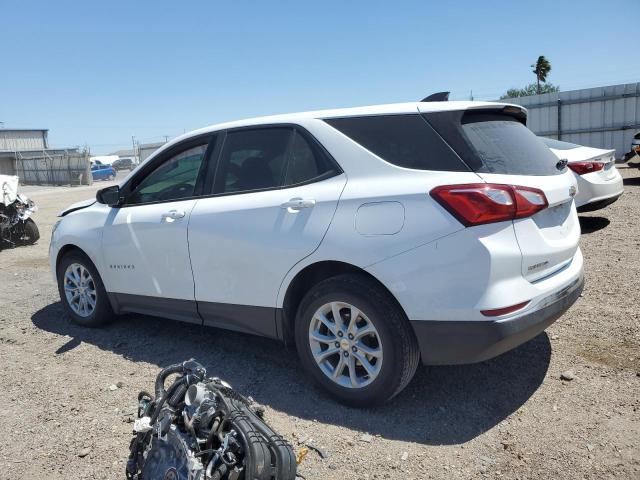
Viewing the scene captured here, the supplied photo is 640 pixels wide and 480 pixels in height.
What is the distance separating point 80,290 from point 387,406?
323 cm

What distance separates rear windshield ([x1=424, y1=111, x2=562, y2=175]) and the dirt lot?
1402mm

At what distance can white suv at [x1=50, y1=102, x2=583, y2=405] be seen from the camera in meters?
2.93

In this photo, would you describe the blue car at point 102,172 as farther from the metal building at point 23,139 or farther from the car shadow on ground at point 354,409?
the car shadow on ground at point 354,409

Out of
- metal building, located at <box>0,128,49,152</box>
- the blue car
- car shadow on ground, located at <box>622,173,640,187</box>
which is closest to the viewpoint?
car shadow on ground, located at <box>622,173,640,187</box>

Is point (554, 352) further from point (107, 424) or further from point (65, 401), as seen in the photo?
point (65, 401)

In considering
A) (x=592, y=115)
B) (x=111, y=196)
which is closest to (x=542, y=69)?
(x=592, y=115)

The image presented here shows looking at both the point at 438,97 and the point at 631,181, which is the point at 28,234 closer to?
the point at 438,97

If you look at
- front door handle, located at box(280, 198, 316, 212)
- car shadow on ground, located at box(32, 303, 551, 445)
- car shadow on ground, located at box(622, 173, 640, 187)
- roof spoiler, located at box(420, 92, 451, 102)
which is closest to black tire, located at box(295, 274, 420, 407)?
car shadow on ground, located at box(32, 303, 551, 445)

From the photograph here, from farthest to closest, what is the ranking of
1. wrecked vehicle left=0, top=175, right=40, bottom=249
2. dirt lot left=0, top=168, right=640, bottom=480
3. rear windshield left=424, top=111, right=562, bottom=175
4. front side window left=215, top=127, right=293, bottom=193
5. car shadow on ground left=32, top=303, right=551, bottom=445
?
wrecked vehicle left=0, top=175, right=40, bottom=249
front side window left=215, top=127, right=293, bottom=193
car shadow on ground left=32, top=303, right=551, bottom=445
rear windshield left=424, top=111, right=562, bottom=175
dirt lot left=0, top=168, right=640, bottom=480

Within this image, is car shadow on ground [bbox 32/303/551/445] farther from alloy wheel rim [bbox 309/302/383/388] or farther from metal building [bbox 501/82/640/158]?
metal building [bbox 501/82/640/158]

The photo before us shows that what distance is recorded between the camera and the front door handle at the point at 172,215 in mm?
4156

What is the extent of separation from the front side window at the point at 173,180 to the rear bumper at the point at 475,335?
2.20 metres

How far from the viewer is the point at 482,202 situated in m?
2.89

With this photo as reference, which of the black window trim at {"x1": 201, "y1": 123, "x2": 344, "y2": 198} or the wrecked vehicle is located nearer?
the black window trim at {"x1": 201, "y1": 123, "x2": 344, "y2": 198}
